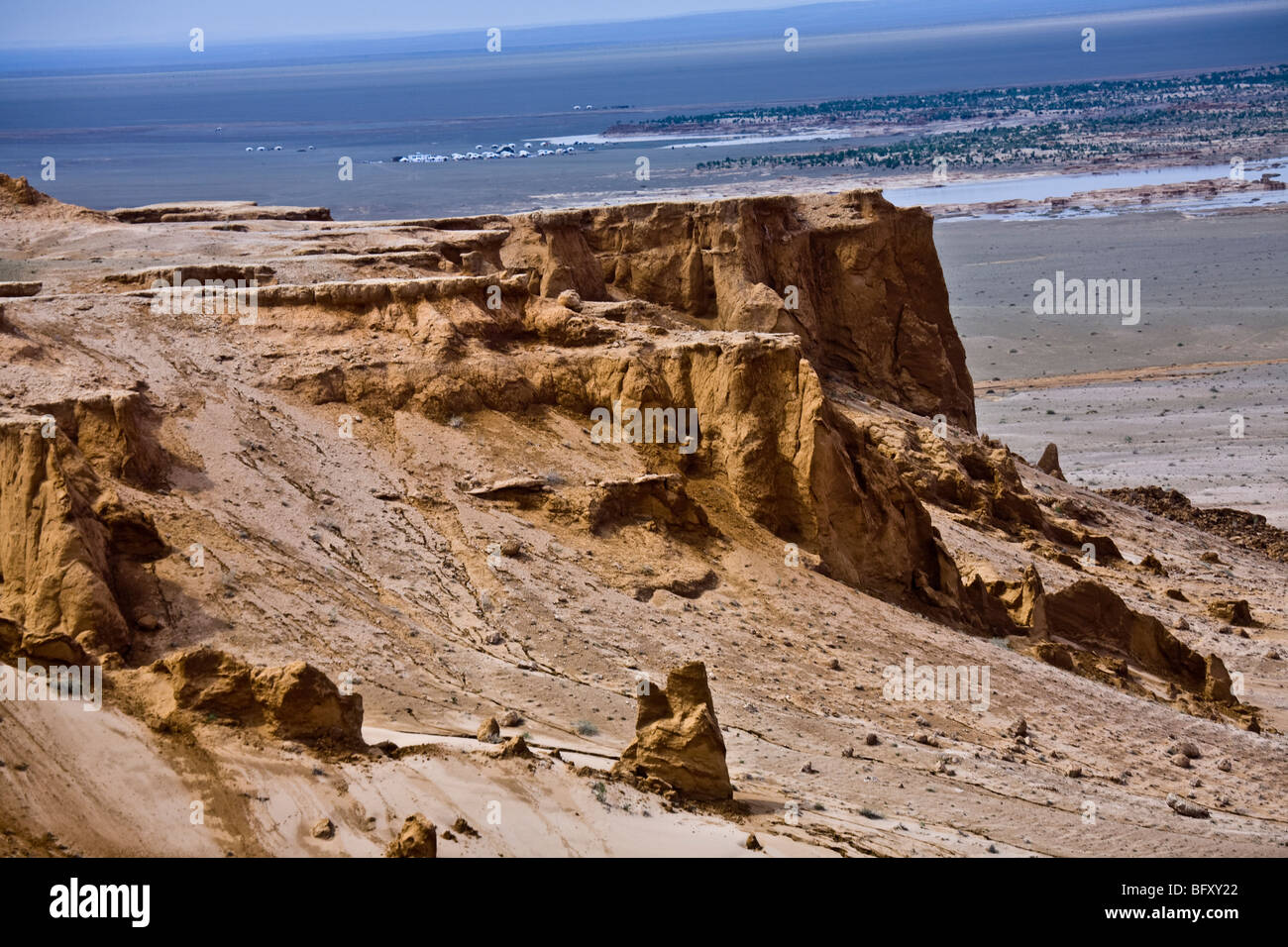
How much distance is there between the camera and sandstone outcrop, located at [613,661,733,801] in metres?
14.0

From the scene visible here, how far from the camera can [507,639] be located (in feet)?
58.1

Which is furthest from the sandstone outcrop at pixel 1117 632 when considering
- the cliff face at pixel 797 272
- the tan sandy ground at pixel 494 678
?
the cliff face at pixel 797 272

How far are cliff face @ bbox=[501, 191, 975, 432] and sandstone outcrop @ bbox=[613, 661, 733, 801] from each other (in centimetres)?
1753

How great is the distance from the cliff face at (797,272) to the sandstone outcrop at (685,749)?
690 inches

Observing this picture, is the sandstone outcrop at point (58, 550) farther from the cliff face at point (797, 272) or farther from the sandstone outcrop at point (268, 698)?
the cliff face at point (797, 272)

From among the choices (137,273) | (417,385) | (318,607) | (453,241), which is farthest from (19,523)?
(453,241)

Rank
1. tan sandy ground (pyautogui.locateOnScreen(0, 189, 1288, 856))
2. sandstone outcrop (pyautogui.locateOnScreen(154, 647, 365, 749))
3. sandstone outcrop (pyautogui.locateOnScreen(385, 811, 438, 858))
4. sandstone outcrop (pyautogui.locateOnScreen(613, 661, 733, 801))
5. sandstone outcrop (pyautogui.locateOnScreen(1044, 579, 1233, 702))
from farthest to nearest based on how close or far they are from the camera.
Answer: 1. sandstone outcrop (pyautogui.locateOnScreen(1044, 579, 1233, 702))
2. sandstone outcrop (pyautogui.locateOnScreen(613, 661, 733, 801))
3. sandstone outcrop (pyautogui.locateOnScreen(154, 647, 365, 749))
4. tan sandy ground (pyautogui.locateOnScreen(0, 189, 1288, 856))
5. sandstone outcrop (pyautogui.locateOnScreen(385, 811, 438, 858))

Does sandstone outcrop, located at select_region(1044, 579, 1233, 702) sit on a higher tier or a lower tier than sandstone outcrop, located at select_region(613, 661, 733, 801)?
lower

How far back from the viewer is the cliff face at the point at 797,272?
3244 cm

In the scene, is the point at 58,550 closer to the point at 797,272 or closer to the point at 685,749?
the point at 685,749

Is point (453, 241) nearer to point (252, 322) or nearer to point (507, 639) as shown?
point (252, 322)

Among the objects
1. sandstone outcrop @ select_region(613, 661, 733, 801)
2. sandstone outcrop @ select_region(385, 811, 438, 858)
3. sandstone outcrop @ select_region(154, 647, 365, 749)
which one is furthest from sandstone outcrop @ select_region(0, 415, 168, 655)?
sandstone outcrop @ select_region(613, 661, 733, 801)

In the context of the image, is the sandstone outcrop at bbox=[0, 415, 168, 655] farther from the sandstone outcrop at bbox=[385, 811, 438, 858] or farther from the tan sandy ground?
the sandstone outcrop at bbox=[385, 811, 438, 858]

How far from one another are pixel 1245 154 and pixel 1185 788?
102793 mm
